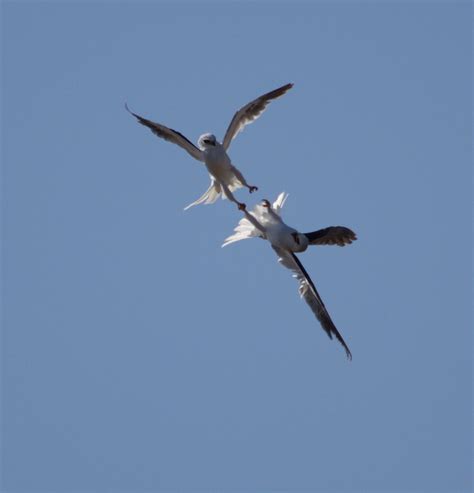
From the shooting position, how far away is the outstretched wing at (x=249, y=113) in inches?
722

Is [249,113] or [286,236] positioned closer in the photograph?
[286,236]

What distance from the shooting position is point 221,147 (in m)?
18.0

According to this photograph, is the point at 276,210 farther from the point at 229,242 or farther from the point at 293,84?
the point at 293,84

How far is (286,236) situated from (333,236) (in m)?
0.82

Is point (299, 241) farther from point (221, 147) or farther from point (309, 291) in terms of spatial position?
point (221, 147)

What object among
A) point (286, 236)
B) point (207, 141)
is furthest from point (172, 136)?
point (286, 236)

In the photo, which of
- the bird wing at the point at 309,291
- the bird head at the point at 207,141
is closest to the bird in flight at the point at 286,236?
the bird wing at the point at 309,291

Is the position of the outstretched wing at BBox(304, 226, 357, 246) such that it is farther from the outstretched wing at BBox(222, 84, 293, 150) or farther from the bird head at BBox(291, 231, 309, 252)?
the outstretched wing at BBox(222, 84, 293, 150)

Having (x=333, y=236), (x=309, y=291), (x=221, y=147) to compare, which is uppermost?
(x=221, y=147)

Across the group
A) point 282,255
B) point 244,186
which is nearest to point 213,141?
point 244,186

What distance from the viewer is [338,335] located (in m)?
17.8

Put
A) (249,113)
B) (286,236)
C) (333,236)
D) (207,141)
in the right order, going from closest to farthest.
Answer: (286,236) → (333,236) → (207,141) → (249,113)

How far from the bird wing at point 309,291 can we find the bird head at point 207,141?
196 cm

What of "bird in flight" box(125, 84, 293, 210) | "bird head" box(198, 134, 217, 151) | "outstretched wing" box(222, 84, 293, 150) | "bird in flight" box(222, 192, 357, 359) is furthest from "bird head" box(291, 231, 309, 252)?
"outstretched wing" box(222, 84, 293, 150)
